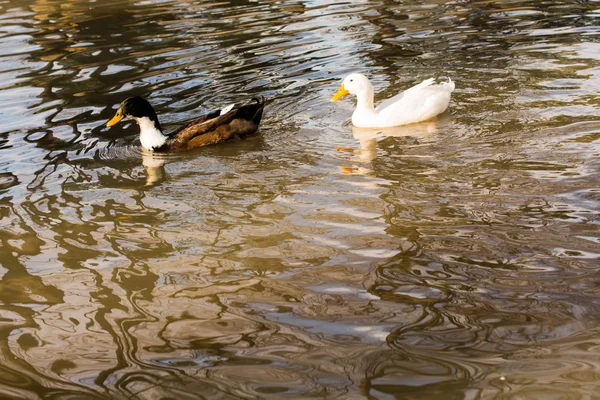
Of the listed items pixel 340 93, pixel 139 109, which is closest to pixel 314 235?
pixel 139 109

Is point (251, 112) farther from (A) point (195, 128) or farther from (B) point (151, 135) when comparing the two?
(B) point (151, 135)

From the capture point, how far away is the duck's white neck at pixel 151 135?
32.8 ft

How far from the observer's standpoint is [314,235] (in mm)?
6926

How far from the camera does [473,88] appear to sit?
1104 centimetres

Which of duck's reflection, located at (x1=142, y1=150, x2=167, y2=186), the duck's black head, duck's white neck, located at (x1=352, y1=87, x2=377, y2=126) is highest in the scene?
the duck's black head

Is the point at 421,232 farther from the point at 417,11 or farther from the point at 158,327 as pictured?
the point at 417,11

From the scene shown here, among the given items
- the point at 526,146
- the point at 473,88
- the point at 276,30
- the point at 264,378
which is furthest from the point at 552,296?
the point at 276,30

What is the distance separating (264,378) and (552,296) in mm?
1923

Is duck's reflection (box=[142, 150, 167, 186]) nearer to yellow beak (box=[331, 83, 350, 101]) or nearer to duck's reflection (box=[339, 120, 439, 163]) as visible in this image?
duck's reflection (box=[339, 120, 439, 163])

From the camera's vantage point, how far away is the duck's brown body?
32.7ft

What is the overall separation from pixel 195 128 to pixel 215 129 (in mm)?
249

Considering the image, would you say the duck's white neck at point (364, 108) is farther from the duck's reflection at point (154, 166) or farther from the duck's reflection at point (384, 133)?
the duck's reflection at point (154, 166)

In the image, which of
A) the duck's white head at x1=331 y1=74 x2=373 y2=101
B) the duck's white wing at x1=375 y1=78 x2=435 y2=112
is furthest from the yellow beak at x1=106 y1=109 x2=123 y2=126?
the duck's white wing at x1=375 y1=78 x2=435 y2=112

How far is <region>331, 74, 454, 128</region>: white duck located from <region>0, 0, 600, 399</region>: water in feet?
0.52
